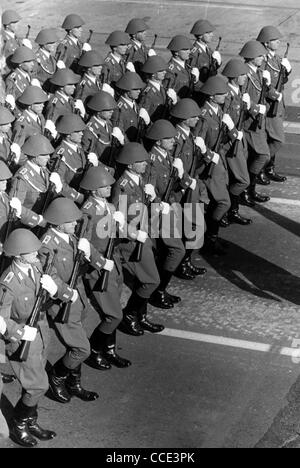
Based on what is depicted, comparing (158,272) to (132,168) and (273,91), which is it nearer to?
(132,168)

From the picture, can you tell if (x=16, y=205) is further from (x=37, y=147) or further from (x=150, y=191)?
(x=150, y=191)

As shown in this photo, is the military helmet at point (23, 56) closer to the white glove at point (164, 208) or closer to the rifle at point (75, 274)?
the white glove at point (164, 208)

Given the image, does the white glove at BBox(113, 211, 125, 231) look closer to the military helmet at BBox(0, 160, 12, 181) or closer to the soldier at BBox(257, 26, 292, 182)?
the military helmet at BBox(0, 160, 12, 181)

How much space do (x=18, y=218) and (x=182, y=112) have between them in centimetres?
251

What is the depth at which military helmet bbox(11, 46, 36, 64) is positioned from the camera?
1501 centimetres

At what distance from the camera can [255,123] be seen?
1443cm

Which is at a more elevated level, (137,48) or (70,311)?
(70,311)

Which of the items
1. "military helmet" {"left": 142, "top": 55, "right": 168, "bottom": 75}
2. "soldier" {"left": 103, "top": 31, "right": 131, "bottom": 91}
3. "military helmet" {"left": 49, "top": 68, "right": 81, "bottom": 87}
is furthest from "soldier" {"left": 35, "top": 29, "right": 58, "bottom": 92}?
"military helmet" {"left": 142, "top": 55, "right": 168, "bottom": 75}

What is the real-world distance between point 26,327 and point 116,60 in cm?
737

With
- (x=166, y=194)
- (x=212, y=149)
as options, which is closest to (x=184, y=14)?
(x=212, y=149)

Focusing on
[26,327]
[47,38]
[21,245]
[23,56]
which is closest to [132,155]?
[21,245]

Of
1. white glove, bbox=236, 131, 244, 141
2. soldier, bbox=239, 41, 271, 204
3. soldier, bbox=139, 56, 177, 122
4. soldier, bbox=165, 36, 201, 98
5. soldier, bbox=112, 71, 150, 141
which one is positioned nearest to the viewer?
white glove, bbox=236, 131, 244, 141

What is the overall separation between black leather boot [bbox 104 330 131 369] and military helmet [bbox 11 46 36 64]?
5632 millimetres

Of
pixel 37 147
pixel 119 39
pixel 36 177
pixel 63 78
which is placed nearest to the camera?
pixel 37 147
